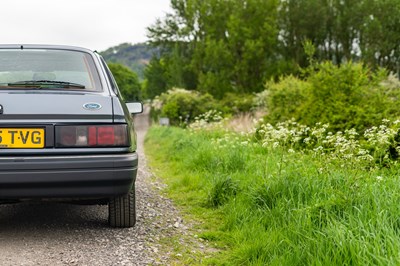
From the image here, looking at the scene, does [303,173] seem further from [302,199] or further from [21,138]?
[21,138]

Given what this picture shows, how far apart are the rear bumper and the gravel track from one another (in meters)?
0.48

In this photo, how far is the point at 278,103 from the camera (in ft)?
39.1

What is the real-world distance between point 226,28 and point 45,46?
1257 inches

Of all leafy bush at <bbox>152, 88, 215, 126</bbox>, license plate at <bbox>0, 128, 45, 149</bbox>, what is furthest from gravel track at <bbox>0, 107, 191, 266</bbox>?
leafy bush at <bbox>152, 88, 215, 126</bbox>

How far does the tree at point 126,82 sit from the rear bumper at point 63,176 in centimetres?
6815

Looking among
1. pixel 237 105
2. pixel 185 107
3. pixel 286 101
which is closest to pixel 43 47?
pixel 286 101

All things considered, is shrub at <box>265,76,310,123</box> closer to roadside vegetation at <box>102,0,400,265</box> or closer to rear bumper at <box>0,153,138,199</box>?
roadside vegetation at <box>102,0,400,265</box>

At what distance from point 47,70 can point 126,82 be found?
71626 mm

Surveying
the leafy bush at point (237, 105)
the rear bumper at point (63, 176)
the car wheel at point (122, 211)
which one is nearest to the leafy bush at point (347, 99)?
the car wheel at point (122, 211)

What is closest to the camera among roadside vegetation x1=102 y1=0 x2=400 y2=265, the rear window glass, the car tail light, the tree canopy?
roadside vegetation x1=102 y1=0 x2=400 y2=265

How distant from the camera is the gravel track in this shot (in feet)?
10.8

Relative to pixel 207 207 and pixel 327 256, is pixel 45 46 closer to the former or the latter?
pixel 207 207

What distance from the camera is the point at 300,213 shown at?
11.5 feet

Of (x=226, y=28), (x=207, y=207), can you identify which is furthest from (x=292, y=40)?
(x=207, y=207)
